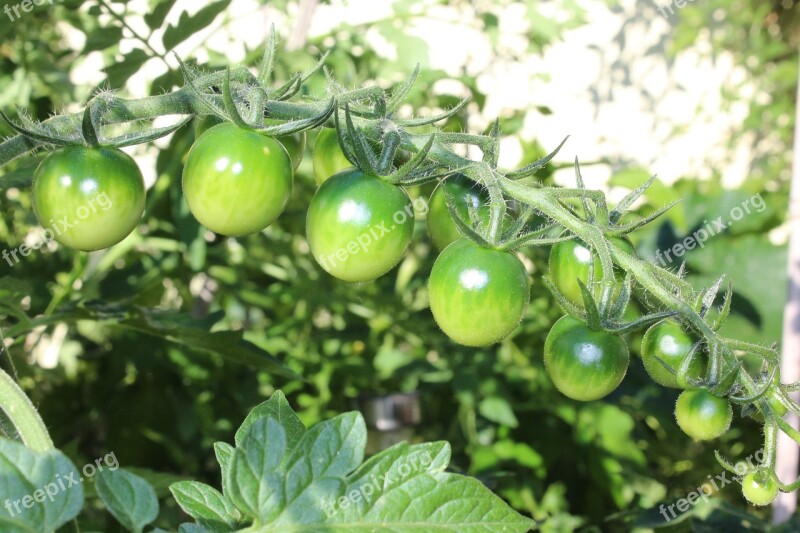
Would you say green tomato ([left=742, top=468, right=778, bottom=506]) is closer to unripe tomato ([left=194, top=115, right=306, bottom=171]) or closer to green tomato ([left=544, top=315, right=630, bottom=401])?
green tomato ([left=544, top=315, right=630, bottom=401])

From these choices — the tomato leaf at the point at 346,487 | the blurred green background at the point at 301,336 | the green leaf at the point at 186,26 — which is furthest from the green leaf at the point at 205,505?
the green leaf at the point at 186,26

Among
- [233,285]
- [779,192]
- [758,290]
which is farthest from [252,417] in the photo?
[779,192]

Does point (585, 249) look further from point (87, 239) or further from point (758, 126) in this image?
point (758, 126)

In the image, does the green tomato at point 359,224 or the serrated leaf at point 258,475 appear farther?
the green tomato at point 359,224

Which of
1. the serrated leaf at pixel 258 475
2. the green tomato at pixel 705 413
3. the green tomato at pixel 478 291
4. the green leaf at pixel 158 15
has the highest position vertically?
the green leaf at pixel 158 15

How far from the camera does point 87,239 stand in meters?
0.62

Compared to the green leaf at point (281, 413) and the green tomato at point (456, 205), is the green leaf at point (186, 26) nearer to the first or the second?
the green tomato at point (456, 205)

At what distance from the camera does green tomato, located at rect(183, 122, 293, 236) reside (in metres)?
0.59

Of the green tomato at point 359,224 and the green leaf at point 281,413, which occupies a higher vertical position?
the green tomato at point 359,224

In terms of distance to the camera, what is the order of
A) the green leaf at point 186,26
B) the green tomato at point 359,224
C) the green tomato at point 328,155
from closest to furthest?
the green tomato at point 359,224, the green tomato at point 328,155, the green leaf at point 186,26

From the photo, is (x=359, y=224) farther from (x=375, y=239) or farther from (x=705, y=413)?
(x=705, y=413)

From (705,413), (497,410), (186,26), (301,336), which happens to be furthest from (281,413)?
(301,336)

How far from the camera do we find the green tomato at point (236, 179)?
1.94 feet

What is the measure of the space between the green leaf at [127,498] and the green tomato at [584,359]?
1.09 feet
